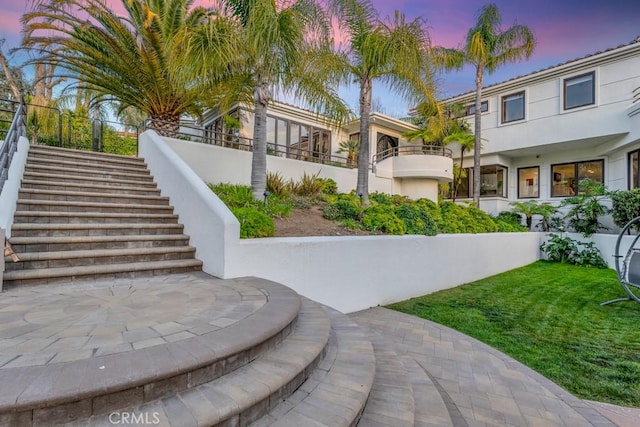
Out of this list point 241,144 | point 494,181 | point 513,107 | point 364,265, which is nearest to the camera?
point 364,265

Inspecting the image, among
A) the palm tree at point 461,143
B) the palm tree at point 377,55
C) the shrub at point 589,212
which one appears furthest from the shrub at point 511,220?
the palm tree at point 377,55

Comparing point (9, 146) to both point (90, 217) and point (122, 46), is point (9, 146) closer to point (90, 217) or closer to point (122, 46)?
point (90, 217)

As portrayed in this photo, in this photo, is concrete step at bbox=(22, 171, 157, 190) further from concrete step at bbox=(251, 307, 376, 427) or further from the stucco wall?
concrete step at bbox=(251, 307, 376, 427)

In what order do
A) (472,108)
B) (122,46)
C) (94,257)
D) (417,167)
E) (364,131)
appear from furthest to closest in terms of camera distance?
(472,108)
(417,167)
(364,131)
(122,46)
(94,257)

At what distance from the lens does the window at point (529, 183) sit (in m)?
16.2

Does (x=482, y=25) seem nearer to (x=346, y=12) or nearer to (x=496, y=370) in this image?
(x=346, y=12)

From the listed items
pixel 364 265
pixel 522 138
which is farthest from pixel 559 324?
pixel 522 138

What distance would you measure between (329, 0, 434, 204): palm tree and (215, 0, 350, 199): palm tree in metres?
1.11

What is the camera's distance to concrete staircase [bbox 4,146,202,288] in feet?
13.8

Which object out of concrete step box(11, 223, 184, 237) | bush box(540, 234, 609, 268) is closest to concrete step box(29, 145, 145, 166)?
concrete step box(11, 223, 184, 237)

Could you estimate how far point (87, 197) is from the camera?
229 inches

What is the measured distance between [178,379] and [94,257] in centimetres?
355

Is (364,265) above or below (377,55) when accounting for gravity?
below

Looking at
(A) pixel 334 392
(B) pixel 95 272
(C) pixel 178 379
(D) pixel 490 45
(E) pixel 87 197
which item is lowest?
(A) pixel 334 392
